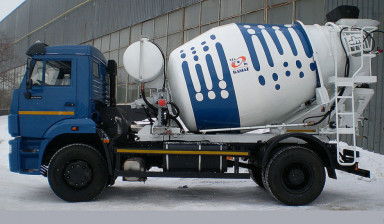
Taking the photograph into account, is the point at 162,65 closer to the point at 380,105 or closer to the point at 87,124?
the point at 87,124

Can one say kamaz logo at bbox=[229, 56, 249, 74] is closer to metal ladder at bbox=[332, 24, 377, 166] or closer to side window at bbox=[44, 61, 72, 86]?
metal ladder at bbox=[332, 24, 377, 166]

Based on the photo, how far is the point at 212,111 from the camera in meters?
6.89

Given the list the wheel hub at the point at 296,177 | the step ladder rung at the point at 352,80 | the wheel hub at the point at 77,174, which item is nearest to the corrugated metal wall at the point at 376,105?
the step ladder rung at the point at 352,80

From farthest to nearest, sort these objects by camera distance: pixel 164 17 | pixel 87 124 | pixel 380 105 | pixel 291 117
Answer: pixel 164 17, pixel 380 105, pixel 291 117, pixel 87 124

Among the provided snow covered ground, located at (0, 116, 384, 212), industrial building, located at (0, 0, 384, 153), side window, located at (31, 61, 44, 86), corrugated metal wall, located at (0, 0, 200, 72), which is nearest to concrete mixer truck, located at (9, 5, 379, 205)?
side window, located at (31, 61, 44, 86)

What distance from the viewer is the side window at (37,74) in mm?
6754

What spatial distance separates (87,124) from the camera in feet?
21.8

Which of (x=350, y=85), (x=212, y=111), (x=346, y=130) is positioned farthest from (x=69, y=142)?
(x=350, y=85)

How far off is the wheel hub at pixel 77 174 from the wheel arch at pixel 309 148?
3.19 meters

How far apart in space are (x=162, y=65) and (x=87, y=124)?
1.80 m

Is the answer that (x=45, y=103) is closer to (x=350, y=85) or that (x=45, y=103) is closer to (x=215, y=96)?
(x=215, y=96)

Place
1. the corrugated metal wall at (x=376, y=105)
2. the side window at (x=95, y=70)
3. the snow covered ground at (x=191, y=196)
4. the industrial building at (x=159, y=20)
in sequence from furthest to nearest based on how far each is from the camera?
the industrial building at (x=159, y=20)
the corrugated metal wall at (x=376, y=105)
the side window at (x=95, y=70)
the snow covered ground at (x=191, y=196)

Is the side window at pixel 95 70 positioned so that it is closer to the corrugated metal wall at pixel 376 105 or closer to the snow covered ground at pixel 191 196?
the snow covered ground at pixel 191 196

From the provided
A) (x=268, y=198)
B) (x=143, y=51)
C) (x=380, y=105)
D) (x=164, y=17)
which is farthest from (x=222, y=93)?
(x=164, y=17)
